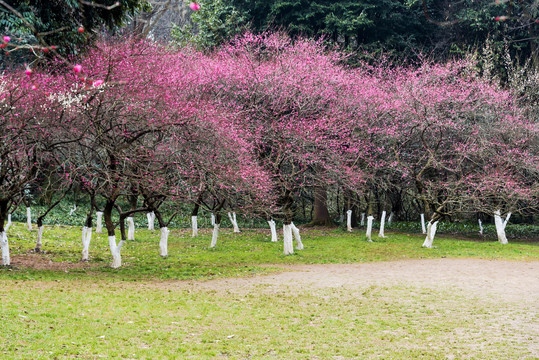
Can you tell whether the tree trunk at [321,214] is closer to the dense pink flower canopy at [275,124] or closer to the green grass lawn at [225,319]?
the dense pink flower canopy at [275,124]

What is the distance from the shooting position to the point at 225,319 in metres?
9.31

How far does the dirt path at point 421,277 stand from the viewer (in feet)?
42.1

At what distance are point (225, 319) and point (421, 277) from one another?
7.60 metres

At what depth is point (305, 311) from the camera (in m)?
10.2

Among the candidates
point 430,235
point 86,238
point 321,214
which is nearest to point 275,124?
point 430,235

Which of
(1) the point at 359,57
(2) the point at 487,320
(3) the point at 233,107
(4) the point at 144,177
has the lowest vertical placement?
(2) the point at 487,320

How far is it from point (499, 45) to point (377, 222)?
13.3m

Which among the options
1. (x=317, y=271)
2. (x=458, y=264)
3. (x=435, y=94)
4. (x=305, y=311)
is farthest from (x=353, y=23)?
(x=305, y=311)

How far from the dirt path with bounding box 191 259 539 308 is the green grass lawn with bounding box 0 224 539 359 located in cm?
66

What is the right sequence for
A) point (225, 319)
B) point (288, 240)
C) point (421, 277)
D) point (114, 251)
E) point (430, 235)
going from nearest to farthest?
point (225, 319)
point (114, 251)
point (421, 277)
point (288, 240)
point (430, 235)

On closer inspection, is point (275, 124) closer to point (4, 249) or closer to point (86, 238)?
point (86, 238)

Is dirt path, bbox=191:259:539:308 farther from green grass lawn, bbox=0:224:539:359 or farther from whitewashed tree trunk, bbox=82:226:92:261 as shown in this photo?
whitewashed tree trunk, bbox=82:226:92:261

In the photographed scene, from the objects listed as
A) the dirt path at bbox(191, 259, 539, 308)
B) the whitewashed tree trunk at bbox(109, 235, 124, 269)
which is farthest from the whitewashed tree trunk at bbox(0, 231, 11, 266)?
the dirt path at bbox(191, 259, 539, 308)

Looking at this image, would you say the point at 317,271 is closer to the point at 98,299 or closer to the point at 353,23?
the point at 98,299
